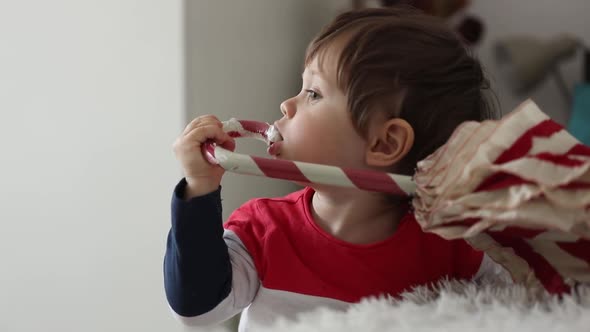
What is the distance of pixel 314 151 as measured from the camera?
805 millimetres

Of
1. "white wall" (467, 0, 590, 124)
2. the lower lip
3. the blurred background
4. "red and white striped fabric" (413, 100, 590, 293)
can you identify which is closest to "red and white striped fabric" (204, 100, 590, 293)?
"red and white striped fabric" (413, 100, 590, 293)

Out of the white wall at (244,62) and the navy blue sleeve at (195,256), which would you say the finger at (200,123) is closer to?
the navy blue sleeve at (195,256)

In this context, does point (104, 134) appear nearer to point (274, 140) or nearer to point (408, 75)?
point (274, 140)

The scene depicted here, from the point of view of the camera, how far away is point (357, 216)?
833mm

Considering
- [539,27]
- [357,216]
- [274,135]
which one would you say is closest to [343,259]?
[357,216]

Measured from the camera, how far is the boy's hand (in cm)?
73

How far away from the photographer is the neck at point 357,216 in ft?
2.73

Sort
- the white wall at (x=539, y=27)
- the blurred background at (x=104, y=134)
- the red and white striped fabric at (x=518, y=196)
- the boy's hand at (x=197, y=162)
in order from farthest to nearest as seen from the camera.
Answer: the white wall at (x=539, y=27)
the blurred background at (x=104, y=134)
the boy's hand at (x=197, y=162)
the red and white striped fabric at (x=518, y=196)

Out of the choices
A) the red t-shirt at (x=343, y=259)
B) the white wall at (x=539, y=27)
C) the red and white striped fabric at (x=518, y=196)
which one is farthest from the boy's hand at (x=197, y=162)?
the white wall at (x=539, y=27)

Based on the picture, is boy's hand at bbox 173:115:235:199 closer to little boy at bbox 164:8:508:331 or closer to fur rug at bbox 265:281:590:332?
little boy at bbox 164:8:508:331

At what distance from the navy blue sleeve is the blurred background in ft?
1.34

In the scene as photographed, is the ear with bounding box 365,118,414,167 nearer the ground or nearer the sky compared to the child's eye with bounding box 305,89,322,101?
nearer the ground

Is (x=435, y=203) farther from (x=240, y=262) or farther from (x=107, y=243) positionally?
(x=107, y=243)

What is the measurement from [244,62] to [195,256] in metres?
0.62
